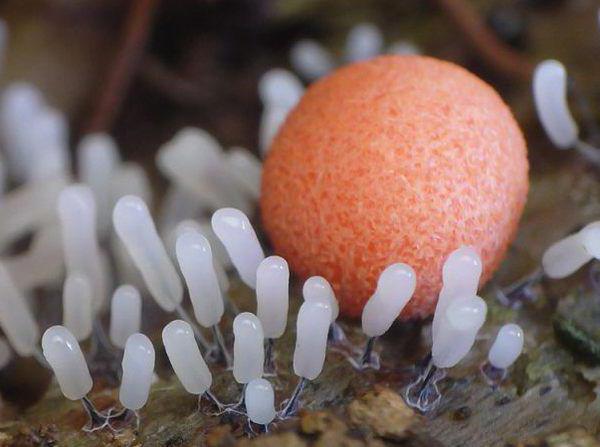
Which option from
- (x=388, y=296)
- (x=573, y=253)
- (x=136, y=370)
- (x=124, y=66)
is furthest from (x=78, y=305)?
(x=124, y=66)

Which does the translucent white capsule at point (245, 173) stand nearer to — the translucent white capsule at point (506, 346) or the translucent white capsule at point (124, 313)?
the translucent white capsule at point (124, 313)

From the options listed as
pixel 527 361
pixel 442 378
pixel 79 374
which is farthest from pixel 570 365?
pixel 79 374

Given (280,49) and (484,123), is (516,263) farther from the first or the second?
(280,49)

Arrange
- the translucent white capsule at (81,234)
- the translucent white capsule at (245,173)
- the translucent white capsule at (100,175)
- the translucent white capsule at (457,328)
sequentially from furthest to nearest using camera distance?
1. the translucent white capsule at (100,175)
2. the translucent white capsule at (245,173)
3. the translucent white capsule at (81,234)
4. the translucent white capsule at (457,328)

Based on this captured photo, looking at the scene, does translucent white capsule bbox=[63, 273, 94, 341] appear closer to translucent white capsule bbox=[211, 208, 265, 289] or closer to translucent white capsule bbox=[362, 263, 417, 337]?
translucent white capsule bbox=[211, 208, 265, 289]

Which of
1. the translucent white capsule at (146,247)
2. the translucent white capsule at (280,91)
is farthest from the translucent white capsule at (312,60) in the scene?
the translucent white capsule at (146,247)
